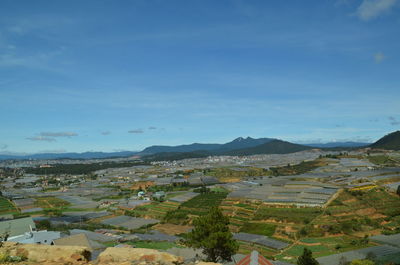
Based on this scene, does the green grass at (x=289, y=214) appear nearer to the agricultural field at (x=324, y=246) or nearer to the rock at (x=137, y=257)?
the agricultural field at (x=324, y=246)

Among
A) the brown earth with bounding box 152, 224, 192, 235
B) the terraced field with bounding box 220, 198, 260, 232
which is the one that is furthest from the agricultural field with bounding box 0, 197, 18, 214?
the terraced field with bounding box 220, 198, 260, 232

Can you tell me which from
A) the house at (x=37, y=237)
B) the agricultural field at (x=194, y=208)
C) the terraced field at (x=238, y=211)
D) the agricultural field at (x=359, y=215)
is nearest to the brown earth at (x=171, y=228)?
the agricultural field at (x=194, y=208)

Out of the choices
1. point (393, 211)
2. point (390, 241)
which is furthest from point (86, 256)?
point (393, 211)

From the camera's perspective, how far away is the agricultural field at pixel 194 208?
55.4 meters

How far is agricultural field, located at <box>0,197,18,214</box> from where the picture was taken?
68625mm

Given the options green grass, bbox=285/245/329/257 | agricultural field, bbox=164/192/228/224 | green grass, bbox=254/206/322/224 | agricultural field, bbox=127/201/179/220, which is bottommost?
agricultural field, bbox=127/201/179/220

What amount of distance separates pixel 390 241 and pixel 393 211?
46.2 feet

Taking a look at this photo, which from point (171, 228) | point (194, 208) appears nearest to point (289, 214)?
point (194, 208)

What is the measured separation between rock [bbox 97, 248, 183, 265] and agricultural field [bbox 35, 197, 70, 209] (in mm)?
72589

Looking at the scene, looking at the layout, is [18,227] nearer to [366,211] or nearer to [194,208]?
[194,208]

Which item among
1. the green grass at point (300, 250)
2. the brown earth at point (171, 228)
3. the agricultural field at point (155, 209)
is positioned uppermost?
the green grass at point (300, 250)

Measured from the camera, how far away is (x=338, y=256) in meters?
31.6

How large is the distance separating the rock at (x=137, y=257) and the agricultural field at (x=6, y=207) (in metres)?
70.4

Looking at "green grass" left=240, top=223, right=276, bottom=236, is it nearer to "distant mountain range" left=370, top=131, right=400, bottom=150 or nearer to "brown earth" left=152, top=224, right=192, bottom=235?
"brown earth" left=152, top=224, right=192, bottom=235
